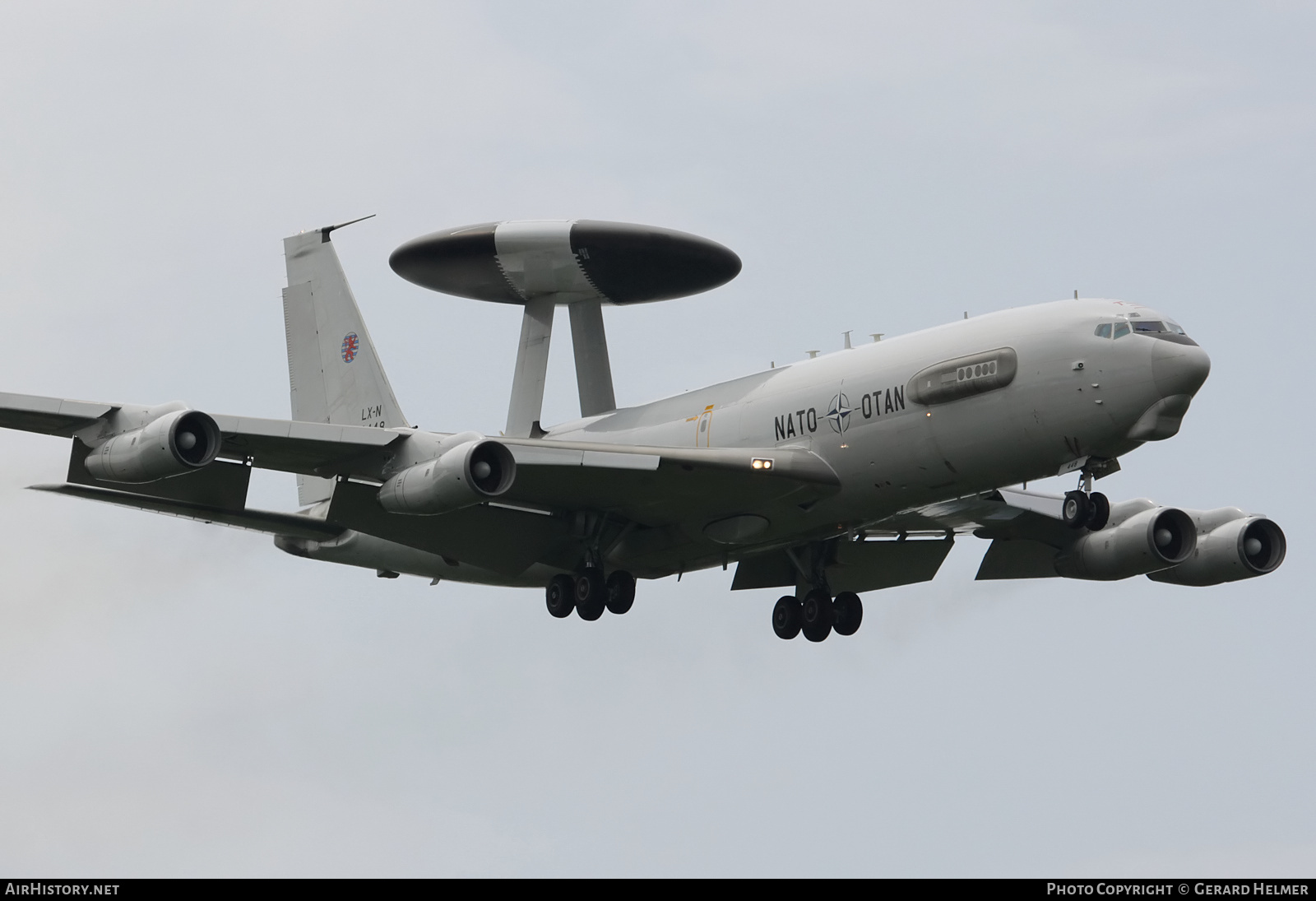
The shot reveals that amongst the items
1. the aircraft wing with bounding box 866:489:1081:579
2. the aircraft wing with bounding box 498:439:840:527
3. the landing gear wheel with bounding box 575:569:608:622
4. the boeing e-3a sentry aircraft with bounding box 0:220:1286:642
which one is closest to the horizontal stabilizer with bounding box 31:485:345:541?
the boeing e-3a sentry aircraft with bounding box 0:220:1286:642

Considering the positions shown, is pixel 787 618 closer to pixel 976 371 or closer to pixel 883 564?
pixel 883 564

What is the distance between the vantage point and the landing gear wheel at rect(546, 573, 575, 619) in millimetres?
38438

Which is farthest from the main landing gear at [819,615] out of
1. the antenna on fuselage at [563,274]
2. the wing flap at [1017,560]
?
the antenna on fuselage at [563,274]

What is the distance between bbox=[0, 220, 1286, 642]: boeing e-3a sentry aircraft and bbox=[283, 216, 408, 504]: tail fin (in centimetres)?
8

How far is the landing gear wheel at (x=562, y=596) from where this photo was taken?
38.4 metres

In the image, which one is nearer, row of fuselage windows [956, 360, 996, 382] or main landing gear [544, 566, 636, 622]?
row of fuselage windows [956, 360, 996, 382]

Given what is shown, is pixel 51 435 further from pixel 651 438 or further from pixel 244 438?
pixel 651 438

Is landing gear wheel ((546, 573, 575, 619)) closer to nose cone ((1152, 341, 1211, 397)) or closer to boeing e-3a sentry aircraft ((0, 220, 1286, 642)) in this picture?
boeing e-3a sentry aircraft ((0, 220, 1286, 642))

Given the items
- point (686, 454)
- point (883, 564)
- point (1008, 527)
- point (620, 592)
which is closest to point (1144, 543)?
point (1008, 527)

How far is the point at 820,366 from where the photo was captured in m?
36.1

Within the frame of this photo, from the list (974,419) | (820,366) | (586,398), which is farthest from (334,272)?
(974,419)

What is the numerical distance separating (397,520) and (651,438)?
19.5 feet

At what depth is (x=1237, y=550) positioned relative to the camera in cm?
4128

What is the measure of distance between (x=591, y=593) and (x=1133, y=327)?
13.0m
